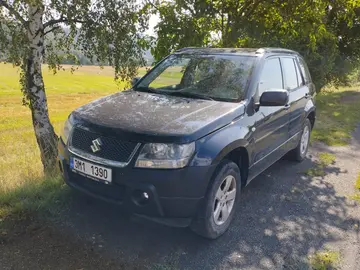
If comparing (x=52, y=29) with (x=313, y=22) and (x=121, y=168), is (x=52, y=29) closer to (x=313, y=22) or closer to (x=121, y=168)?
(x=121, y=168)

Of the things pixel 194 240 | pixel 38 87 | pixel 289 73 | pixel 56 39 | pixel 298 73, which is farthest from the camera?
pixel 56 39

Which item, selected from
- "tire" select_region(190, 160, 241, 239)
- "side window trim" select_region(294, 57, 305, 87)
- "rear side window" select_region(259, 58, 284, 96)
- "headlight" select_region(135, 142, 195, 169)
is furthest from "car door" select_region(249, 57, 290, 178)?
"headlight" select_region(135, 142, 195, 169)

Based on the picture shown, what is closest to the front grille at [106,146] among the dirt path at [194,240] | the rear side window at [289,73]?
the dirt path at [194,240]

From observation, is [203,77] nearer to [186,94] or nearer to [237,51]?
[186,94]

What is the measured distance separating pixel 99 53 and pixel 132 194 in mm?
4175

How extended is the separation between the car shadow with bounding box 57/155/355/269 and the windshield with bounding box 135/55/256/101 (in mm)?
1419

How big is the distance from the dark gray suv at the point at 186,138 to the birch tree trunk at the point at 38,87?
225cm

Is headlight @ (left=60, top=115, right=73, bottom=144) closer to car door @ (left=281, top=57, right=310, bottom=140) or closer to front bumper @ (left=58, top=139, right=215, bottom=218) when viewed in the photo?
front bumper @ (left=58, top=139, right=215, bottom=218)

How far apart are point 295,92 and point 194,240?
2870 mm

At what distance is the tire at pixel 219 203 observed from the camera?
9.77 feet

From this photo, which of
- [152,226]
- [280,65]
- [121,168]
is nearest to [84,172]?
[121,168]

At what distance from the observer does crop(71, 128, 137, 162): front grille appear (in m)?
2.79

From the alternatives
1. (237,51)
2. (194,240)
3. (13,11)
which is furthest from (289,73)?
(13,11)

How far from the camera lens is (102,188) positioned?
2.93 m
